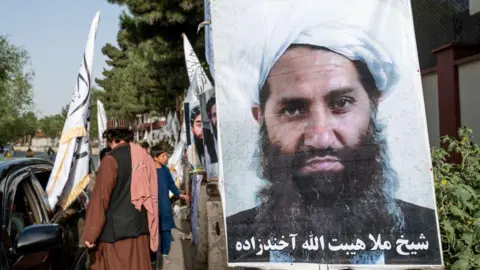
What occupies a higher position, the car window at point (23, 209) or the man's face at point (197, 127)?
the man's face at point (197, 127)

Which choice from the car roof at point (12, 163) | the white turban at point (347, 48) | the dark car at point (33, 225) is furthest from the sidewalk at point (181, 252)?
the white turban at point (347, 48)

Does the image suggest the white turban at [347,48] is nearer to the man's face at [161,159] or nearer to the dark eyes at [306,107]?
the dark eyes at [306,107]

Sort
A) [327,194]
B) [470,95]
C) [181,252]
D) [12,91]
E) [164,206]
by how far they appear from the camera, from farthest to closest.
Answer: [12,91]
[181,252]
[470,95]
[164,206]
[327,194]

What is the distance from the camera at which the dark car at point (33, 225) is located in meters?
3.19

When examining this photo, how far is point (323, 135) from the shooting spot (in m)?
3.54

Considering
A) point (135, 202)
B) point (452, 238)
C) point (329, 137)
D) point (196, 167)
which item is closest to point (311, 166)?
point (329, 137)

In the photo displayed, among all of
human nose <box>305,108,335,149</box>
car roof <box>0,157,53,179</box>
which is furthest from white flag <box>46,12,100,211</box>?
human nose <box>305,108,335,149</box>

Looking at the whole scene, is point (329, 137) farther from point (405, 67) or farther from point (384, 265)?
point (384, 265)

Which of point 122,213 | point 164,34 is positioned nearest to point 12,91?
point 164,34

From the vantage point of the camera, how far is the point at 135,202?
461 cm

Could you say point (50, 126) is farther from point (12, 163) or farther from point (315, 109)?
point (315, 109)

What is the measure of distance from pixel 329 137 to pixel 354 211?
47cm

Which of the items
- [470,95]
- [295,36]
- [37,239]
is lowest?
[37,239]

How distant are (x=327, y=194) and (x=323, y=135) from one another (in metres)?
0.36
